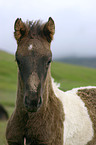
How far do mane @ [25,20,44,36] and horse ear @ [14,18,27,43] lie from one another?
0.12 m

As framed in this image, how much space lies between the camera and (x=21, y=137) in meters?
4.43

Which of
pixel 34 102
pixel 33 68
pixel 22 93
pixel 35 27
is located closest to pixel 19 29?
pixel 35 27

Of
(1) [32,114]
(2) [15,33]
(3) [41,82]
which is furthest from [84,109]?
(2) [15,33]

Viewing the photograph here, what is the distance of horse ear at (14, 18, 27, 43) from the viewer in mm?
4512

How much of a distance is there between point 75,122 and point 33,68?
72.2 inches

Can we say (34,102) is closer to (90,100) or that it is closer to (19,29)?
(19,29)

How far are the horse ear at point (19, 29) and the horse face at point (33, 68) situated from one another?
268mm

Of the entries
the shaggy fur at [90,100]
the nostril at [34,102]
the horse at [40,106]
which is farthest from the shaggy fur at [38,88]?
the shaggy fur at [90,100]

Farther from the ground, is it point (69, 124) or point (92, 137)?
point (69, 124)

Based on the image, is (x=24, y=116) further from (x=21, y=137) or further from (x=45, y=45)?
(x=45, y=45)

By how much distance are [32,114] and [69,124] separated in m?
0.95

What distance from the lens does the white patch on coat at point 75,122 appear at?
4.98 meters

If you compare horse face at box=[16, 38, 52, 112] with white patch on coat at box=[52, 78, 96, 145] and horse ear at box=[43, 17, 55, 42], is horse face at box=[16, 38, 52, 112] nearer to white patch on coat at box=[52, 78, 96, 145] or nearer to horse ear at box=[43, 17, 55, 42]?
horse ear at box=[43, 17, 55, 42]

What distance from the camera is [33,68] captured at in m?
4.04
